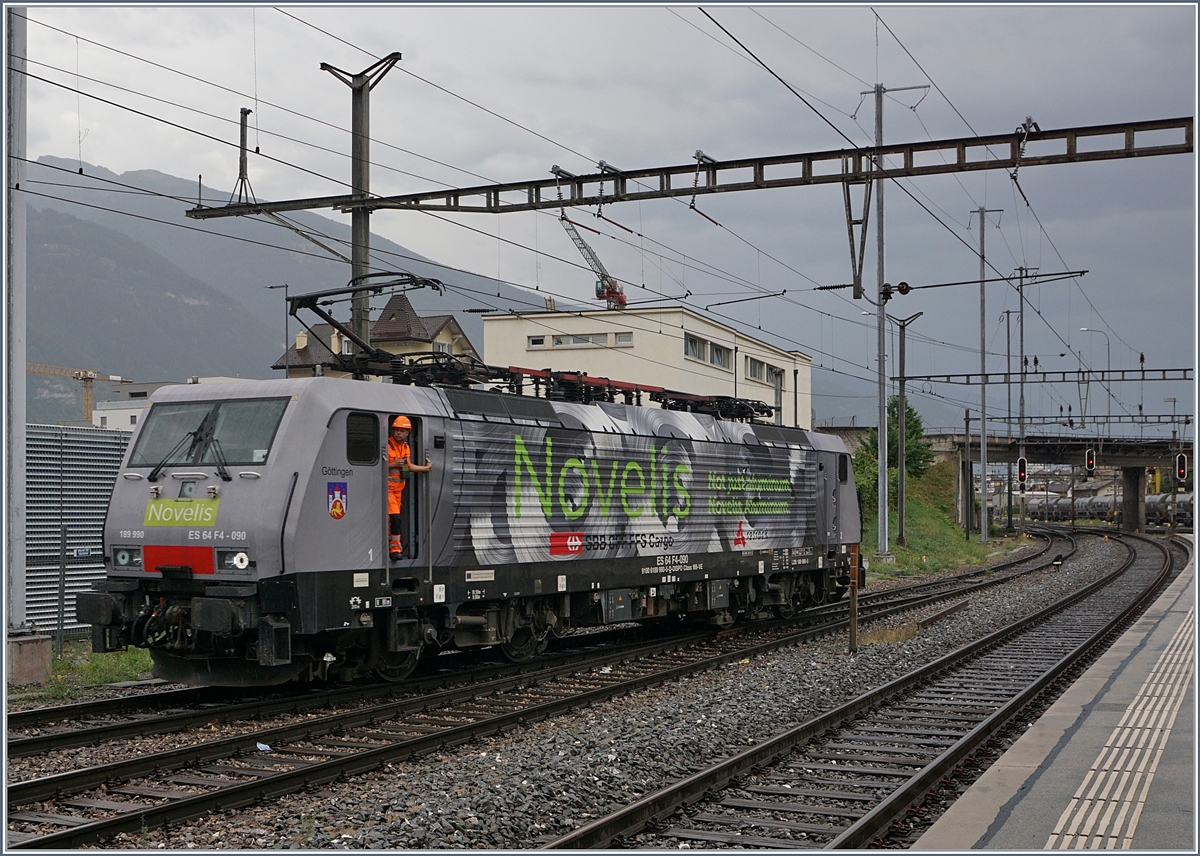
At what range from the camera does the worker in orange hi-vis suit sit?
1297 centimetres

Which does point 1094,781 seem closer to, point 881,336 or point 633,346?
point 881,336

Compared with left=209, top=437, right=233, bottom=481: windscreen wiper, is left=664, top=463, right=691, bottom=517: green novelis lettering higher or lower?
lower

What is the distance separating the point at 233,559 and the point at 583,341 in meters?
38.3

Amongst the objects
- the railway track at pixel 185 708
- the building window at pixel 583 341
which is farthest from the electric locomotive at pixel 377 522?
the building window at pixel 583 341

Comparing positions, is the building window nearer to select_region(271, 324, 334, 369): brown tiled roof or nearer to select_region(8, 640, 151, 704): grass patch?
select_region(271, 324, 334, 369): brown tiled roof

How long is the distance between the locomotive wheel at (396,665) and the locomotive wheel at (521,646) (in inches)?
74.7

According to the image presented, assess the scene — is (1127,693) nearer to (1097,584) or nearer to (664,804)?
(664,804)

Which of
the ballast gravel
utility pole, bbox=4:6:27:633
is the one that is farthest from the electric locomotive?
the ballast gravel

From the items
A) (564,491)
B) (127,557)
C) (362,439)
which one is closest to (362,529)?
(362,439)

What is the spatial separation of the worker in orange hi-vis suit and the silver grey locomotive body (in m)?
0.11

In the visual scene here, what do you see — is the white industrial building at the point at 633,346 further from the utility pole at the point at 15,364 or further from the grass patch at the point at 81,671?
the utility pole at the point at 15,364

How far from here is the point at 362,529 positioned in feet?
41.2

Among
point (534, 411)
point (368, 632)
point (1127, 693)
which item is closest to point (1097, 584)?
point (1127, 693)

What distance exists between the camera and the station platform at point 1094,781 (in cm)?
736
